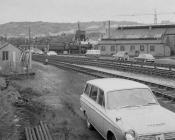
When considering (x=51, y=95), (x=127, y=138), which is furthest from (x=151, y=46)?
(x=127, y=138)

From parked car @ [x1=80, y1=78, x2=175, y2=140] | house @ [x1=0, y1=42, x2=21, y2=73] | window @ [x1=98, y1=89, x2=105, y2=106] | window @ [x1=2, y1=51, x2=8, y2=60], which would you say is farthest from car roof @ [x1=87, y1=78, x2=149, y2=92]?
window @ [x1=2, y1=51, x2=8, y2=60]

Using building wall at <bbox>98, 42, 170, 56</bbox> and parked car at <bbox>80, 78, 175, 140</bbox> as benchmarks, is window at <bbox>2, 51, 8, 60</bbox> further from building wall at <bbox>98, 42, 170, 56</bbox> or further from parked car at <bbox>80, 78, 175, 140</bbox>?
building wall at <bbox>98, 42, 170, 56</bbox>

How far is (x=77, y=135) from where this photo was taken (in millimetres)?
9648

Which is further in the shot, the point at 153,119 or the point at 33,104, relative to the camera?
the point at 33,104

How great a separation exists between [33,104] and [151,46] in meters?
55.5

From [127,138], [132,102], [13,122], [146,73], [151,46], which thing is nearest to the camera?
[127,138]

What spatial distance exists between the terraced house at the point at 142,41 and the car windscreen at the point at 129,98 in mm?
59445

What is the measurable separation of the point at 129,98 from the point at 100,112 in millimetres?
870

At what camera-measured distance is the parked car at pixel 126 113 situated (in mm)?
6605

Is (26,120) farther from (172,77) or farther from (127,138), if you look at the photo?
(172,77)

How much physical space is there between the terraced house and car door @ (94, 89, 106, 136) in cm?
5937

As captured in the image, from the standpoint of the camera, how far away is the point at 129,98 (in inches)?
321

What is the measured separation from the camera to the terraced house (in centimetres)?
6681

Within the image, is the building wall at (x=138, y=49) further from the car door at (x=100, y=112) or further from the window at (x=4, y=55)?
the car door at (x=100, y=112)
